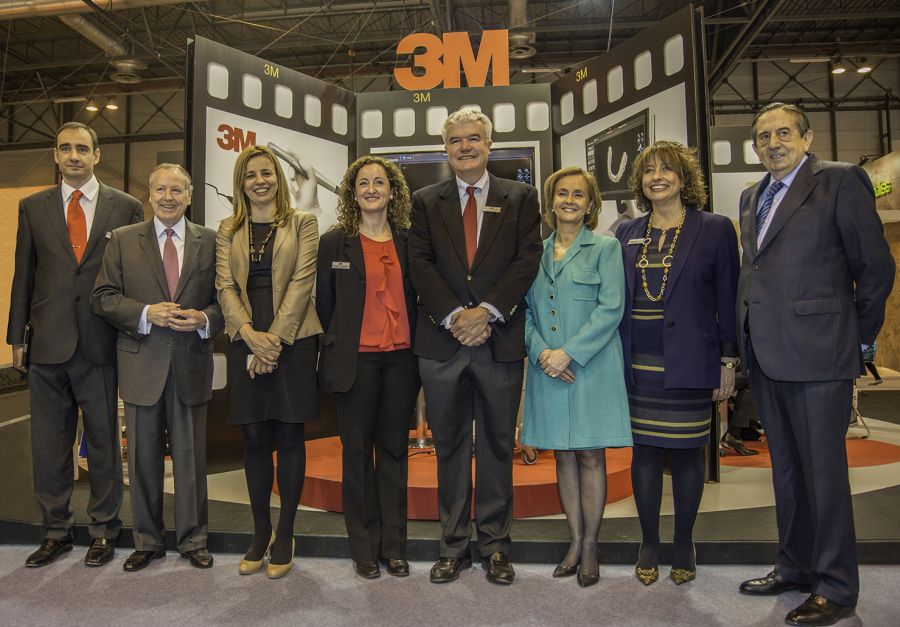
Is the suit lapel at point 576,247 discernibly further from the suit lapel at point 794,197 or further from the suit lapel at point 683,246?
the suit lapel at point 794,197

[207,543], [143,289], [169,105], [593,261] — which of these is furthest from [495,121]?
[169,105]

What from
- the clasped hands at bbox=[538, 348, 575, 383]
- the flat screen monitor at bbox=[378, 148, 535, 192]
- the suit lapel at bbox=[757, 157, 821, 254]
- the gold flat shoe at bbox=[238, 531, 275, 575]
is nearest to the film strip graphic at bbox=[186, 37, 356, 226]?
the flat screen monitor at bbox=[378, 148, 535, 192]

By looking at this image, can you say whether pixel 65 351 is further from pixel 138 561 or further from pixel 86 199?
pixel 138 561

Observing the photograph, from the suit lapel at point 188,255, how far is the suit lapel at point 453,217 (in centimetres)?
114

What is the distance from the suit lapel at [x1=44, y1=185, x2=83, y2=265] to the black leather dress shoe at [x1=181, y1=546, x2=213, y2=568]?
1412mm

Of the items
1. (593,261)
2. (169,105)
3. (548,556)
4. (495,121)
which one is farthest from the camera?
(169,105)

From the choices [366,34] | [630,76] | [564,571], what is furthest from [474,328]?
[366,34]

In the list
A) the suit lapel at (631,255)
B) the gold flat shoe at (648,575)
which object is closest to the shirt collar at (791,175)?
the suit lapel at (631,255)

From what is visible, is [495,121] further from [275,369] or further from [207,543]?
[207,543]

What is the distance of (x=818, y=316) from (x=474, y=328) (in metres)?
1.24

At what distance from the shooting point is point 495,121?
5160 millimetres

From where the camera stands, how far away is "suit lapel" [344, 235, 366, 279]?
8.55ft

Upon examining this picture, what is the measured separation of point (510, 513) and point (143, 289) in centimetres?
185

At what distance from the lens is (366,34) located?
1226 cm
